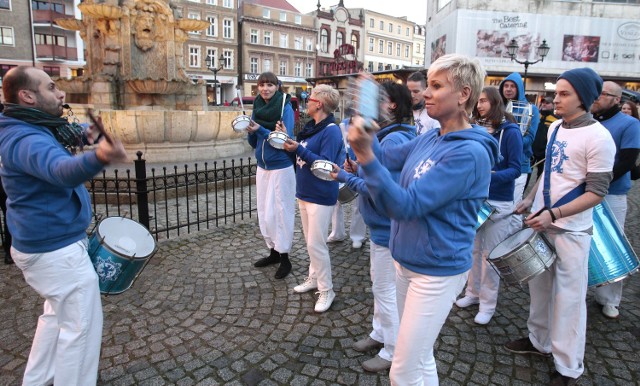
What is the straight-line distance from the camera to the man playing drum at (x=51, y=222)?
2338 mm

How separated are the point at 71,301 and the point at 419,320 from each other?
196 centimetres

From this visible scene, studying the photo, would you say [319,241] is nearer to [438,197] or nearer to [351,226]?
[351,226]

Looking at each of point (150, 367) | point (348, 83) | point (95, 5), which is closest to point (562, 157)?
point (348, 83)

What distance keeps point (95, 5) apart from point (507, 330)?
12.1 m

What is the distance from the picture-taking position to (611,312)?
4.09 metres

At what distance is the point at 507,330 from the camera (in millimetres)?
3826

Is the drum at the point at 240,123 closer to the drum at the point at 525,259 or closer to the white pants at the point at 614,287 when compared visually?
the drum at the point at 525,259

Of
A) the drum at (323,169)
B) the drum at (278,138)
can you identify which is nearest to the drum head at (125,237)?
the drum at (278,138)

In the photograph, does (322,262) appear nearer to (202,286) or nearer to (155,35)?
(202,286)

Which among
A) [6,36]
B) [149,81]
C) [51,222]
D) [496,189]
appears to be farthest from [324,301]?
[6,36]

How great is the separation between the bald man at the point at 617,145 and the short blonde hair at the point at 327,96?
231cm

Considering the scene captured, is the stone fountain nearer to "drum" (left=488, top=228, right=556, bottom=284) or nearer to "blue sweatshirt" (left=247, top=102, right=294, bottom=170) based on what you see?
"blue sweatshirt" (left=247, top=102, right=294, bottom=170)

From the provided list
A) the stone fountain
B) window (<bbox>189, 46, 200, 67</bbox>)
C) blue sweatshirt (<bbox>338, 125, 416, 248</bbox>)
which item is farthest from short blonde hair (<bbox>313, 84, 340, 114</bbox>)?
window (<bbox>189, 46, 200, 67</bbox>)

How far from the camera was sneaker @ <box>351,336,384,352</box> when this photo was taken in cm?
346
